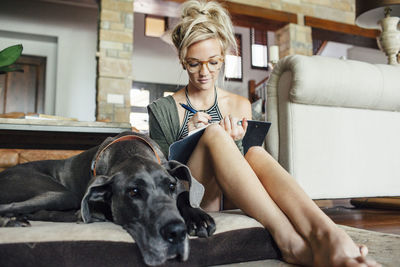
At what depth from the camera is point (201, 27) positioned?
1572 mm

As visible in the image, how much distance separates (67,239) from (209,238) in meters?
0.39

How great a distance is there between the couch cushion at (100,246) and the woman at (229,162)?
0.10 metres

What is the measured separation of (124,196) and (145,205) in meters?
0.09

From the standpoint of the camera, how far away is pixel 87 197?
3.40 ft

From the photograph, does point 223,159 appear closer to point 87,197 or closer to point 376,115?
point 87,197

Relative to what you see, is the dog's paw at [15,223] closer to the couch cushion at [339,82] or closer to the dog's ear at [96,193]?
the dog's ear at [96,193]

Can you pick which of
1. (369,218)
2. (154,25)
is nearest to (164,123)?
(369,218)

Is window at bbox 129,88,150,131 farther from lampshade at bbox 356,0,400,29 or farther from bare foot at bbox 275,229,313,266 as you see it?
bare foot at bbox 275,229,313,266

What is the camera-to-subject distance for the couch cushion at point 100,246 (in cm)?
85

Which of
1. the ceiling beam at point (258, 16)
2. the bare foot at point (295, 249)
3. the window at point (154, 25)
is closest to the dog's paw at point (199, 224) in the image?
the bare foot at point (295, 249)

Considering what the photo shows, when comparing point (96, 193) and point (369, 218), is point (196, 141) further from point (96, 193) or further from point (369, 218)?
point (369, 218)

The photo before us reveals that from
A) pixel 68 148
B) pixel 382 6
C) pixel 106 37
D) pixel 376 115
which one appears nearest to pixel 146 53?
pixel 106 37

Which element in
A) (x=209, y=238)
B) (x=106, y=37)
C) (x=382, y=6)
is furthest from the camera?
(x=106, y=37)

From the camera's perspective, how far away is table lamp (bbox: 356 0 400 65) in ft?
8.89
